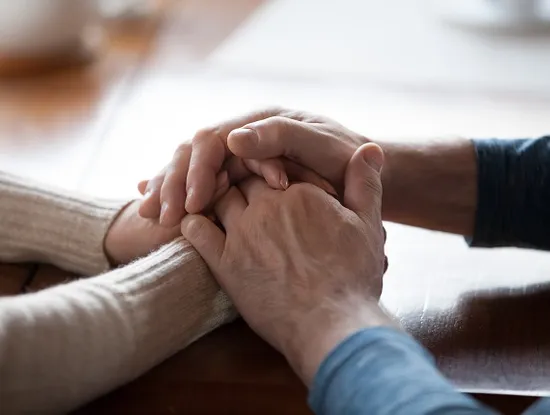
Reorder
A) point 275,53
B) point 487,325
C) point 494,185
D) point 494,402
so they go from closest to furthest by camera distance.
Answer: point 494,402 < point 487,325 < point 494,185 < point 275,53

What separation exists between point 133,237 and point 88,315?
0.71ft

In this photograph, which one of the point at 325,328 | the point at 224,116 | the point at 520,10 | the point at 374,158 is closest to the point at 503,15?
the point at 520,10

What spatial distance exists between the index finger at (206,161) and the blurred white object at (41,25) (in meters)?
0.71

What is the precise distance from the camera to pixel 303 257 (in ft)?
2.49

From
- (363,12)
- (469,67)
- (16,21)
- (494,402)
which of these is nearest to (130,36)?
(16,21)

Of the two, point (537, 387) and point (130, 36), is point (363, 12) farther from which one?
point (537, 387)

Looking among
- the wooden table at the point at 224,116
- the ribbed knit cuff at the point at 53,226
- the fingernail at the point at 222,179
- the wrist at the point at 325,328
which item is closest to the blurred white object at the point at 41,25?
the wooden table at the point at 224,116

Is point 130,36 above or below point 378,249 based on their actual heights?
below

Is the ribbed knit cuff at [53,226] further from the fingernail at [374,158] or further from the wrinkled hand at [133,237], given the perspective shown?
the fingernail at [374,158]

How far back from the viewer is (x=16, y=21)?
1.46 m

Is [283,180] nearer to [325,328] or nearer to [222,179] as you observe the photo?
[222,179]

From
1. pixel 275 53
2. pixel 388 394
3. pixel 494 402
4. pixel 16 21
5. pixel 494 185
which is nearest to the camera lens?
pixel 388 394

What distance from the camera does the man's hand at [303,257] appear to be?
0.70 meters

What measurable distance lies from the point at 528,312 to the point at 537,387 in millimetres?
128
